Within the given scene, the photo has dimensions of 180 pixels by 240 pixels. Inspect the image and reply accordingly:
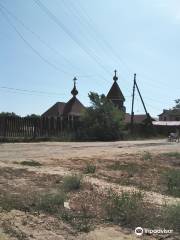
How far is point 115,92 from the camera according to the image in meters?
68.9

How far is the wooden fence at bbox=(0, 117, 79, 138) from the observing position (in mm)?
33031

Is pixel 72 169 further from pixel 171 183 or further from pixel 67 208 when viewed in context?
pixel 67 208

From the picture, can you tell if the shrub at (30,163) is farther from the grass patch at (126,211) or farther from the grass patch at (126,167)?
the grass patch at (126,211)

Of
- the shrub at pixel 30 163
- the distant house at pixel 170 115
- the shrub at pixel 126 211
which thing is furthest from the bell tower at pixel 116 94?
the shrub at pixel 126 211

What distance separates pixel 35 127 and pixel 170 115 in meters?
86.3

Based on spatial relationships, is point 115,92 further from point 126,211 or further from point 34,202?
point 126,211

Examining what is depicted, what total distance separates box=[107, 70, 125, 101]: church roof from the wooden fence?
90.7 ft

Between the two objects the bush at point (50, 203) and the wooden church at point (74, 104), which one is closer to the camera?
the bush at point (50, 203)

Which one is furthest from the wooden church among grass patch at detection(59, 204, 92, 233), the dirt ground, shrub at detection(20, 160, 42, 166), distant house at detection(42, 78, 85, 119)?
grass patch at detection(59, 204, 92, 233)

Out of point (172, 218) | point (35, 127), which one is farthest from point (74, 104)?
point (172, 218)

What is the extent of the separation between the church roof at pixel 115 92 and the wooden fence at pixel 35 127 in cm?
2764

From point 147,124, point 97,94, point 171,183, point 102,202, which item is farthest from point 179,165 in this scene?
point 147,124

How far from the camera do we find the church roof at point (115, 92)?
68.4 meters

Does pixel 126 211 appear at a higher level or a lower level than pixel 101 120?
lower
